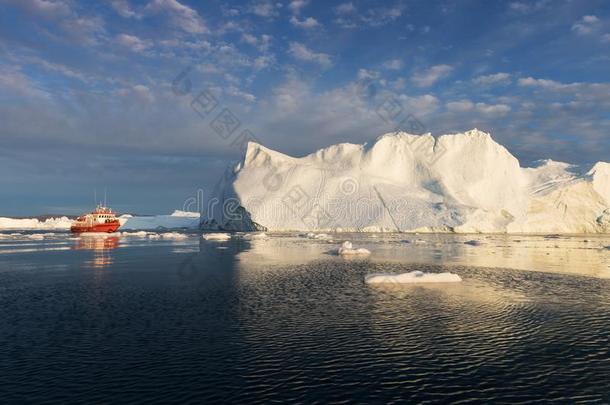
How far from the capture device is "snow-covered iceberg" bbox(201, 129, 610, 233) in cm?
6338

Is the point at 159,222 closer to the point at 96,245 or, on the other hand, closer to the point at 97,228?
the point at 97,228

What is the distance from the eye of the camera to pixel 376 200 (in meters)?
65.1

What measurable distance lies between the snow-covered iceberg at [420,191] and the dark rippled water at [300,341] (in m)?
43.8

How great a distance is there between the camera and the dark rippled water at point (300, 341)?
783 cm

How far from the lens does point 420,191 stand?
67500 millimetres

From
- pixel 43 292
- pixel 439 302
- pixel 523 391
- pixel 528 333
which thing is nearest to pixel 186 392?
pixel 523 391

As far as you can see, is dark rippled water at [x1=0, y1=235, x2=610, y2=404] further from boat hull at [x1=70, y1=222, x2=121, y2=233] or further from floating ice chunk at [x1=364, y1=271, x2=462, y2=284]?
boat hull at [x1=70, y1=222, x2=121, y2=233]

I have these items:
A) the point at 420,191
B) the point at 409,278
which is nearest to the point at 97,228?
the point at 420,191

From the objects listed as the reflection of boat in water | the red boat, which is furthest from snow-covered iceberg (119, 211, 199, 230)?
the reflection of boat in water

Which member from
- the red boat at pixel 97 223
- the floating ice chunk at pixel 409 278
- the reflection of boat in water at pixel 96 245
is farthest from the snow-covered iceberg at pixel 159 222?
the floating ice chunk at pixel 409 278

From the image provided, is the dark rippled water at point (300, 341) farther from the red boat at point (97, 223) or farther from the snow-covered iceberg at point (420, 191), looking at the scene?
the red boat at point (97, 223)

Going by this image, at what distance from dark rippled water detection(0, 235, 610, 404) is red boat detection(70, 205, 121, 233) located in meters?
52.6

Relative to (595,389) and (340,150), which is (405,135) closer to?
(340,150)

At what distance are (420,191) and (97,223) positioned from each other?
48046 millimetres
